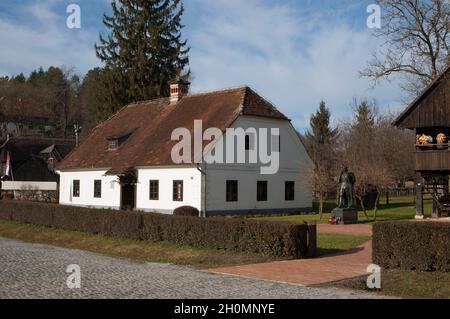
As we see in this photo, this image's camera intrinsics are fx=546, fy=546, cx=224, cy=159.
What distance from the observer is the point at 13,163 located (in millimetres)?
64375

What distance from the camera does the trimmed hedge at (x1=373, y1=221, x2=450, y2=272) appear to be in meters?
12.2

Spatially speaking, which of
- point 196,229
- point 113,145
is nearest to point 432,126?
point 196,229

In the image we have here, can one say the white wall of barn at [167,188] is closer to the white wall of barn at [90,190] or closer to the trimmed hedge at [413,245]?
the white wall of barn at [90,190]

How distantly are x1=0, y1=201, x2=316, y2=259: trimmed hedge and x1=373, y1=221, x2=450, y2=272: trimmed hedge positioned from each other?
2.94 m

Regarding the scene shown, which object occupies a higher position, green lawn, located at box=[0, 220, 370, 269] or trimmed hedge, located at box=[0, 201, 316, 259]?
trimmed hedge, located at box=[0, 201, 316, 259]

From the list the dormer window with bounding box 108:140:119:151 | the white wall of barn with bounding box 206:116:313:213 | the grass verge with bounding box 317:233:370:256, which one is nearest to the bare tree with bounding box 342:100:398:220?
the white wall of barn with bounding box 206:116:313:213

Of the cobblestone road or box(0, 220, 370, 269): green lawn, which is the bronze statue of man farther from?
the cobblestone road

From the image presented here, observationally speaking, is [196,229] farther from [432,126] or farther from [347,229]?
[432,126]

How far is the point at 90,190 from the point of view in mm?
37812

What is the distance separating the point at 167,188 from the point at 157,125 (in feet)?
22.2

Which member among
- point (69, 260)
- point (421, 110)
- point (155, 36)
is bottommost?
point (69, 260)

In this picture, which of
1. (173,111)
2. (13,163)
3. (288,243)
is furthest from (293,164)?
(13,163)
